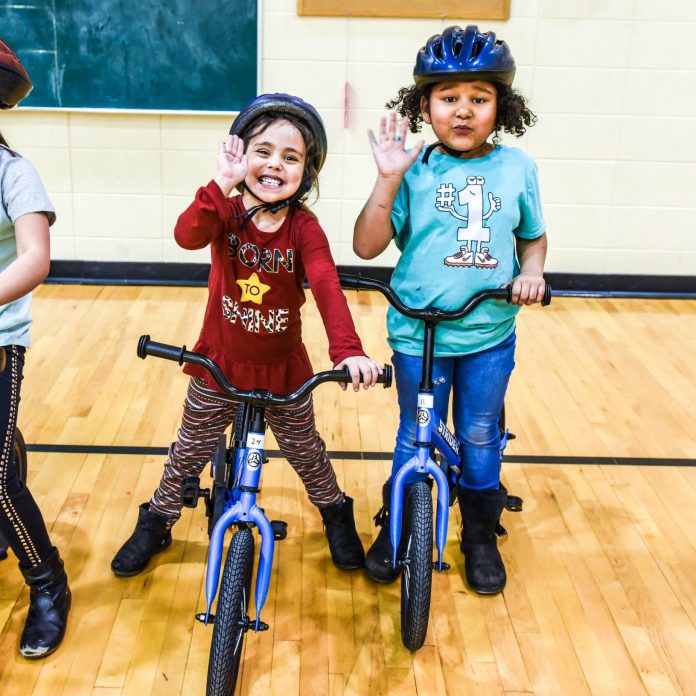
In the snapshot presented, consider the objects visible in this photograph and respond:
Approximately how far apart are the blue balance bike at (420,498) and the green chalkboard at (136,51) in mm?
3143

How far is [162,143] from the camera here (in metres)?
5.14

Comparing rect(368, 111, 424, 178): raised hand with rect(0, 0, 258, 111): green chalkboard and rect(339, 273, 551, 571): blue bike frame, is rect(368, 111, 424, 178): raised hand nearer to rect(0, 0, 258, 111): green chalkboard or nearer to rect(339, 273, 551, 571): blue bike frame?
rect(339, 273, 551, 571): blue bike frame

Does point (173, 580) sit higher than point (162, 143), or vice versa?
point (162, 143)

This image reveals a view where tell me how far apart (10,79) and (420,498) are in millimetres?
1309

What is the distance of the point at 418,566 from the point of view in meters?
2.18

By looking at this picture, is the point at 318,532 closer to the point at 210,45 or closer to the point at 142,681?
the point at 142,681

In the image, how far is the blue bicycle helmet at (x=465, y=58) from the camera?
221 centimetres

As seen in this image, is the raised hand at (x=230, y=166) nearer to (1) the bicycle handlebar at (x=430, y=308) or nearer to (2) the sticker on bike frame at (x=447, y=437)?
(1) the bicycle handlebar at (x=430, y=308)

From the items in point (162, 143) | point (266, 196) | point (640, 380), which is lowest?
point (640, 380)

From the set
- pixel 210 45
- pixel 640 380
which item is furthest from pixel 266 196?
pixel 210 45

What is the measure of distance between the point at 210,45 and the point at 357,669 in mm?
3733

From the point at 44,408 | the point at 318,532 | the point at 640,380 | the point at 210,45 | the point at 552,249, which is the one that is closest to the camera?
the point at 318,532

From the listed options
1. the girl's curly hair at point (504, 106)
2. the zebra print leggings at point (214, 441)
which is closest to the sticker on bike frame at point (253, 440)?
the zebra print leggings at point (214, 441)

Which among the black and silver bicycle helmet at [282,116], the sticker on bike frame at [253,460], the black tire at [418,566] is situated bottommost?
the black tire at [418,566]
